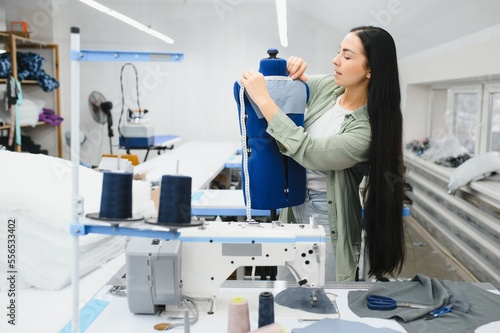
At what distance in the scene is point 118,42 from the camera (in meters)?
7.64

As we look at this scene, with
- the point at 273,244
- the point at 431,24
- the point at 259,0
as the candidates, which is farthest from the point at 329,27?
the point at 273,244

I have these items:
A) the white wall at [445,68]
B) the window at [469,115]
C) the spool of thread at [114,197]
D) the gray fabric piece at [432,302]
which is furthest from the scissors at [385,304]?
the window at [469,115]

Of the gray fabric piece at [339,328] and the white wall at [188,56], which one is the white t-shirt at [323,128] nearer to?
the gray fabric piece at [339,328]

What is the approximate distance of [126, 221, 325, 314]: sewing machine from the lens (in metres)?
1.33

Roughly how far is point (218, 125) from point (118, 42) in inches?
78.6

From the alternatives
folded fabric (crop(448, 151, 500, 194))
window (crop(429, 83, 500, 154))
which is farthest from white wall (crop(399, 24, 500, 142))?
folded fabric (crop(448, 151, 500, 194))

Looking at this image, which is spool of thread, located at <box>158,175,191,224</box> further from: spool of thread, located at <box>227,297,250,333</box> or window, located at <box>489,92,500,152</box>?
window, located at <box>489,92,500,152</box>

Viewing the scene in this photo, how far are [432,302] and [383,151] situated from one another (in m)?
0.52

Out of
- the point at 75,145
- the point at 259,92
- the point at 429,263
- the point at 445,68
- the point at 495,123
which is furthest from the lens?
the point at 445,68

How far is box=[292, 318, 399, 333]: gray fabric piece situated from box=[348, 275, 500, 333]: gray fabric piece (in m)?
0.07

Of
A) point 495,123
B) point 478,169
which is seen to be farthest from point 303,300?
point 495,123

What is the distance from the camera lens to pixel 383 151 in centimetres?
169

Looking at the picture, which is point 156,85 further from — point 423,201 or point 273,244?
point 273,244

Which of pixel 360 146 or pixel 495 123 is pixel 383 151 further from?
pixel 495 123
